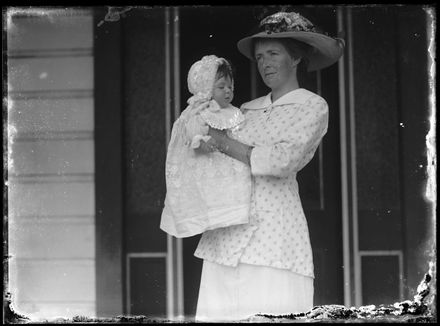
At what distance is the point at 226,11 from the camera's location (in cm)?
455

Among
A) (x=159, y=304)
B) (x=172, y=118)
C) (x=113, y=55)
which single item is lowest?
(x=159, y=304)

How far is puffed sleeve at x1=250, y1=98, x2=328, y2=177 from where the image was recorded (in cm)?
372

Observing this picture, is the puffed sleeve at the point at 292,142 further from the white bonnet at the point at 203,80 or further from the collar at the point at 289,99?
the white bonnet at the point at 203,80

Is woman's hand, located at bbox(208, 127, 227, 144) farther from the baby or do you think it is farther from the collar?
the collar

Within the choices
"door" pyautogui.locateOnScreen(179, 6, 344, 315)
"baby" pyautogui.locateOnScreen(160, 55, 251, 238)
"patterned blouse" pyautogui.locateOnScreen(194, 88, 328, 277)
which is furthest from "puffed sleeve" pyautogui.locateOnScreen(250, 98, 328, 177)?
"door" pyautogui.locateOnScreen(179, 6, 344, 315)

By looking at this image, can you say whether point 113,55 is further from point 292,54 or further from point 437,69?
point 437,69

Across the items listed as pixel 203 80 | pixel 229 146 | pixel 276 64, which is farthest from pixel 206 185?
pixel 276 64

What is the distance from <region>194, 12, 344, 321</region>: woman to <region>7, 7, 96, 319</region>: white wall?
93cm

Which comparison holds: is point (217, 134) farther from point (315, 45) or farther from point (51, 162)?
point (51, 162)

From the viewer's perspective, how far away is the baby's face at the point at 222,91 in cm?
387

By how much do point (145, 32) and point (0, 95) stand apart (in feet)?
3.18

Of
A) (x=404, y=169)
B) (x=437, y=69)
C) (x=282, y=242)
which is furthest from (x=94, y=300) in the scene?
(x=437, y=69)

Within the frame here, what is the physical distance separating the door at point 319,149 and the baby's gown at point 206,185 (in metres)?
0.99

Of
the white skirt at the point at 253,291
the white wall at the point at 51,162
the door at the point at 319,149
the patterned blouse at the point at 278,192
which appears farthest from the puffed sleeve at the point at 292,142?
the white wall at the point at 51,162
